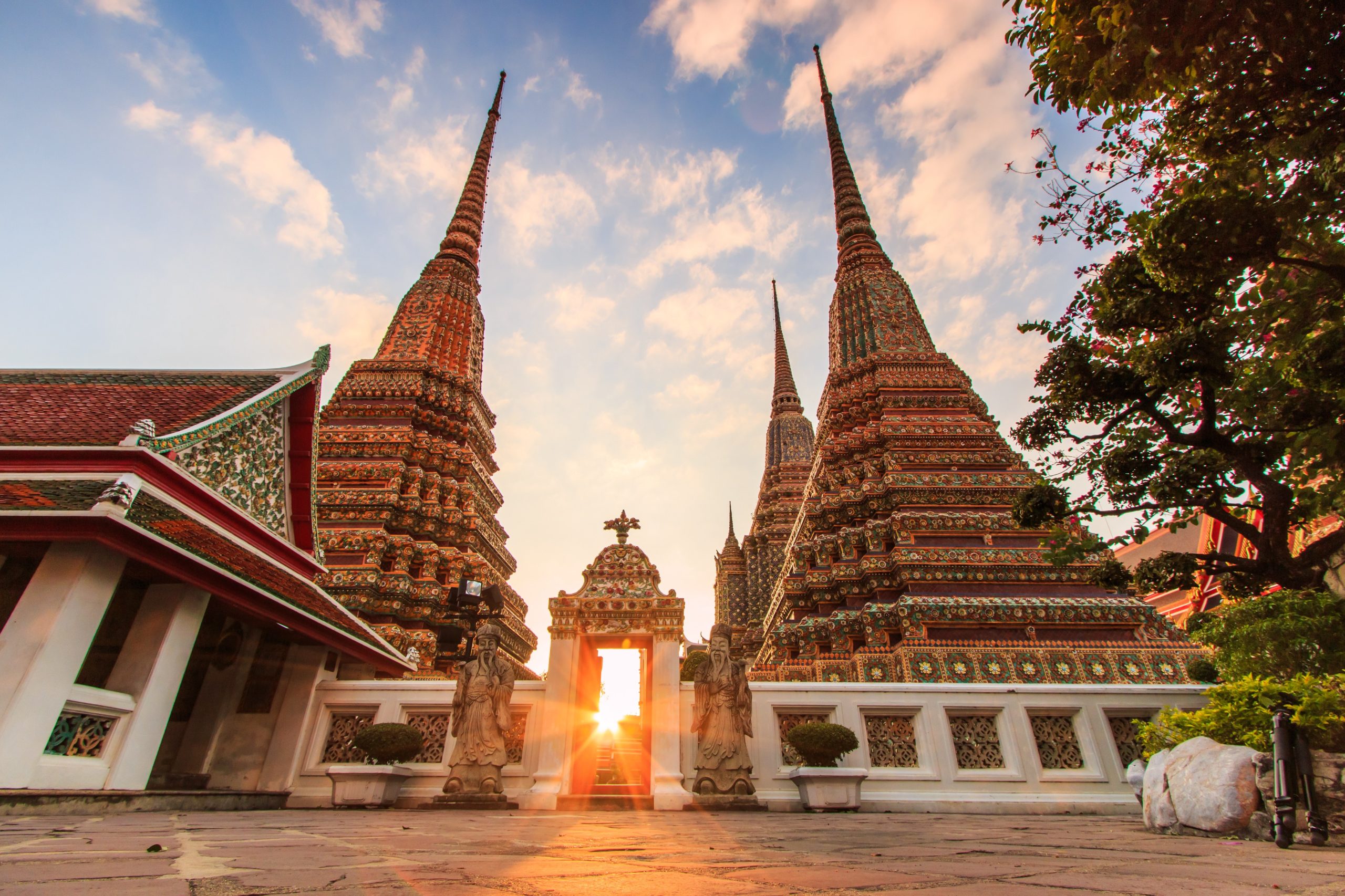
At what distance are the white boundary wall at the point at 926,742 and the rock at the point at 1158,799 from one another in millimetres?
2446

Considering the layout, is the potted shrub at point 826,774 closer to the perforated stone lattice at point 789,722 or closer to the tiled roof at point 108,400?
the perforated stone lattice at point 789,722

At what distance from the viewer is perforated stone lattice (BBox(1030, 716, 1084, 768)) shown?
7973 mm

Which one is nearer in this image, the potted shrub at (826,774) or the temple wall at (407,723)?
the potted shrub at (826,774)

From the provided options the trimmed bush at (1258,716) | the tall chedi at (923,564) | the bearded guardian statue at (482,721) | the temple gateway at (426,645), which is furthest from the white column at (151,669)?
the tall chedi at (923,564)

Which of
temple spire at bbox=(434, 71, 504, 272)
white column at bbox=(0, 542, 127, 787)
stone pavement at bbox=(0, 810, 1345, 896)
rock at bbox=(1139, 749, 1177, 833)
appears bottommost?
stone pavement at bbox=(0, 810, 1345, 896)

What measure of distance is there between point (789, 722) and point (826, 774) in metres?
1.01

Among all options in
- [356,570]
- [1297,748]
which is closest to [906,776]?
[1297,748]

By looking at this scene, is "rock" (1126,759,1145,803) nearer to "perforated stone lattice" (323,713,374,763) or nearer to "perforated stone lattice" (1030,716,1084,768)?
"perforated stone lattice" (1030,716,1084,768)

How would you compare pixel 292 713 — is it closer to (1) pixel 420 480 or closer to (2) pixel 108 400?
(2) pixel 108 400

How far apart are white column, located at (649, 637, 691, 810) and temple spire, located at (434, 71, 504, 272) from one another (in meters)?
18.8

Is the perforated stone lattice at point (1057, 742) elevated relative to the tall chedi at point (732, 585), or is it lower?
lower

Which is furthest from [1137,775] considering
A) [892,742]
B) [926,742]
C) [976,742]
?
[892,742]

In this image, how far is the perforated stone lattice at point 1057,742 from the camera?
797cm

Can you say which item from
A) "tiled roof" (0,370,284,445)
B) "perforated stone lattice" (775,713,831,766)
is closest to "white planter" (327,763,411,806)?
"tiled roof" (0,370,284,445)
